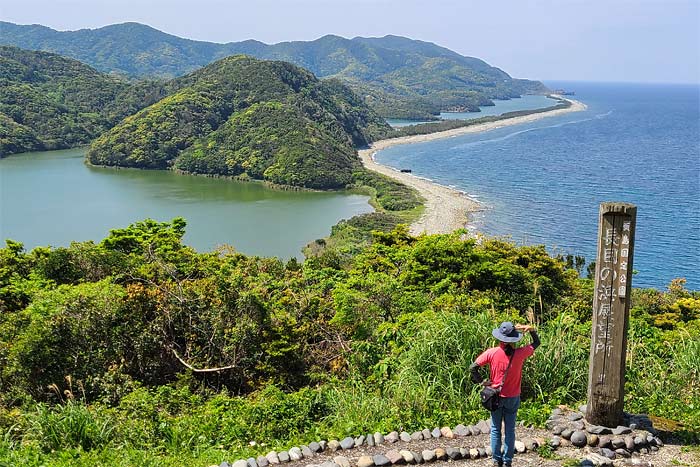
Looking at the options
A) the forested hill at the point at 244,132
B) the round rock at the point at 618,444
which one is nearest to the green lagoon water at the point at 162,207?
the forested hill at the point at 244,132

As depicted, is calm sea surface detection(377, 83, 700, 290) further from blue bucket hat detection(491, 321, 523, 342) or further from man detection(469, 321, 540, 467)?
blue bucket hat detection(491, 321, 523, 342)

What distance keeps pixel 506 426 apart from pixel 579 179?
51914 millimetres

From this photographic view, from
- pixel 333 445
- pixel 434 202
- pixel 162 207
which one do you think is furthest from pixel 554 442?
pixel 162 207

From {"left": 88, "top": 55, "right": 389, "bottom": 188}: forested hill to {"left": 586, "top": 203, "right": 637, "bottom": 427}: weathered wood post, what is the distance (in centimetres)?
4678

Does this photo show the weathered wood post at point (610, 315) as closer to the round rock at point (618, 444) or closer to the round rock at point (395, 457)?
the round rock at point (618, 444)

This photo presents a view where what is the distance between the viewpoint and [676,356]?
5.50 m

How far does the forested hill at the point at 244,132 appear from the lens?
180ft

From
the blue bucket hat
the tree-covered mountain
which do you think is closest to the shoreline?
the blue bucket hat

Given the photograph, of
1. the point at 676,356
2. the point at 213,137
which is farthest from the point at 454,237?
the point at 213,137

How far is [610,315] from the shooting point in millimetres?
4426

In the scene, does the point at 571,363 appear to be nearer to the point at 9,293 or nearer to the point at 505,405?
the point at 505,405

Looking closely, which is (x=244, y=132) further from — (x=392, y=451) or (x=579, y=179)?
(x=392, y=451)

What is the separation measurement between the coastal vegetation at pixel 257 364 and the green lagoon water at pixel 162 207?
23136 millimetres

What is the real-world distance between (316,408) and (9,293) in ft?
23.9
